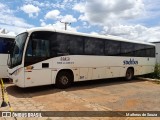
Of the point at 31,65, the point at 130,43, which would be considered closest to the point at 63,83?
the point at 31,65

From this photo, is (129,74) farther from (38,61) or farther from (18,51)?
(18,51)

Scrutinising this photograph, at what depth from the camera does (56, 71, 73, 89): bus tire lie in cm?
1253

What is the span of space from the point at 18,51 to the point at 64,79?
2.89 metres

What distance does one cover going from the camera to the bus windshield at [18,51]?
11.2 m

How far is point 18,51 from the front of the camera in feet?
37.4

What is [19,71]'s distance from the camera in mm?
10977

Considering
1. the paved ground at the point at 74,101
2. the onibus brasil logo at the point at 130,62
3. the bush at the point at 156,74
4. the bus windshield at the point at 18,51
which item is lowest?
the paved ground at the point at 74,101

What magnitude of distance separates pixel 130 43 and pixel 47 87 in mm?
7974

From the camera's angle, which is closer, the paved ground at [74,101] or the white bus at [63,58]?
the paved ground at [74,101]

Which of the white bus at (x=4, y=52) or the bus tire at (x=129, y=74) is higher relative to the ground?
the white bus at (x=4, y=52)

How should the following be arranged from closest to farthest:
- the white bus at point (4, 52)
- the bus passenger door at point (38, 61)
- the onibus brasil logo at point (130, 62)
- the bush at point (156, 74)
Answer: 1. the bus passenger door at point (38, 61)
2. the white bus at point (4, 52)
3. the onibus brasil logo at point (130, 62)
4. the bush at point (156, 74)

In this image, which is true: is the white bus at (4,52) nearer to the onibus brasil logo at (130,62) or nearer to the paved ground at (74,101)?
the paved ground at (74,101)

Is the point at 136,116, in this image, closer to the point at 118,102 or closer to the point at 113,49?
the point at 118,102

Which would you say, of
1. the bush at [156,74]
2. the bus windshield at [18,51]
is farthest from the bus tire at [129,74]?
the bus windshield at [18,51]
